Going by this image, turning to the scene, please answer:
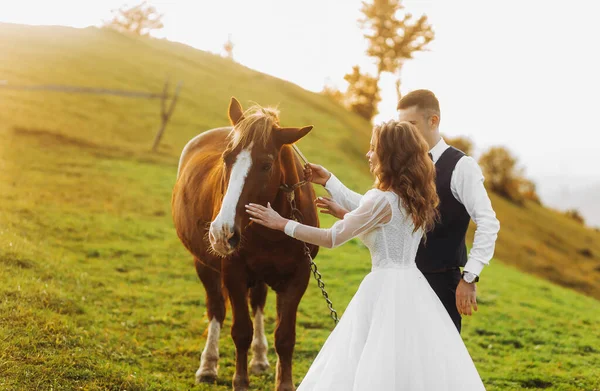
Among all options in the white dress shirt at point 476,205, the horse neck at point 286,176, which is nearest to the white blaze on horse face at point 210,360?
the horse neck at point 286,176

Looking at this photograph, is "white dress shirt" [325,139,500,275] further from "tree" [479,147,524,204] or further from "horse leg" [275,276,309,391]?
"tree" [479,147,524,204]

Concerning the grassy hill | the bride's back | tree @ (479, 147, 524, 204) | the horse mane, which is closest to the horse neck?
the horse mane

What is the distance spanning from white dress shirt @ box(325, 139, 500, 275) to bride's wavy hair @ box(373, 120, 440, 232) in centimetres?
49

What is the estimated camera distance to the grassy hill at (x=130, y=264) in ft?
20.4

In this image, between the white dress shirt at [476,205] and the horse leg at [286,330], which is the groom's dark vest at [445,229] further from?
the horse leg at [286,330]

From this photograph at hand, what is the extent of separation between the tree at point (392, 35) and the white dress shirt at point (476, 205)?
39.6 m

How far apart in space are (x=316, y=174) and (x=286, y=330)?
56.4 inches

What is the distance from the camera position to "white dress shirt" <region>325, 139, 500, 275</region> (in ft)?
12.9

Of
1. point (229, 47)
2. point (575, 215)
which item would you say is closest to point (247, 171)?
point (575, 215)

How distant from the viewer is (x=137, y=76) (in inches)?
1266

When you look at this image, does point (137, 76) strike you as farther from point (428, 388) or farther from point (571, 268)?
point (428, 388)

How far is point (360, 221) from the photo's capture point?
3.65m

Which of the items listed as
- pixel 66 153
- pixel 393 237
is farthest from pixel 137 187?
pixel 393 237

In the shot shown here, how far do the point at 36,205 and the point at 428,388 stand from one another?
12.7 metres
